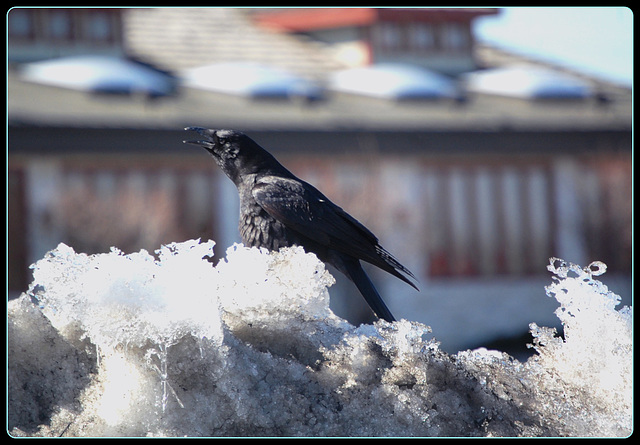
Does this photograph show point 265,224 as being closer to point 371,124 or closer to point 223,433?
point 223,433

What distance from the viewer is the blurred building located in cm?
960

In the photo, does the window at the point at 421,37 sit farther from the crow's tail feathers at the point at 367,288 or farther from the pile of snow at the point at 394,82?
the crow's tail feathers at the point at 367,288

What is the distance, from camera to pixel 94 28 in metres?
10.2

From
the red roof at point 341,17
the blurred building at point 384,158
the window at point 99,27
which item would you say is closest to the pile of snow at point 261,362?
the blurred building at point 384,158

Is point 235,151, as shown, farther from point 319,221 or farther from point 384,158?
point 384,158

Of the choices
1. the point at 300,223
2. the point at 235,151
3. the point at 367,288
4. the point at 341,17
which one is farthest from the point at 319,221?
the point at 341,17

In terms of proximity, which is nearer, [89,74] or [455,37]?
[89,74]

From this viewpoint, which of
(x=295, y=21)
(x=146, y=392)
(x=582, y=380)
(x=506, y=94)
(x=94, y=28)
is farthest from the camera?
(x=295, y=21)

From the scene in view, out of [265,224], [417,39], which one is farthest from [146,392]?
[417,39]

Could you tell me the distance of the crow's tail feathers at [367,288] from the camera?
124 inches

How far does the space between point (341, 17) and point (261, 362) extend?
10207mm

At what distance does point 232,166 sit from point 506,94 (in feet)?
28.9

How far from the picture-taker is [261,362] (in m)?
2.34

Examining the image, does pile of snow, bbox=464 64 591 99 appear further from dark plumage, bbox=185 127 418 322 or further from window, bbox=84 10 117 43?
dark plumage, bbox=185 127 418 322
